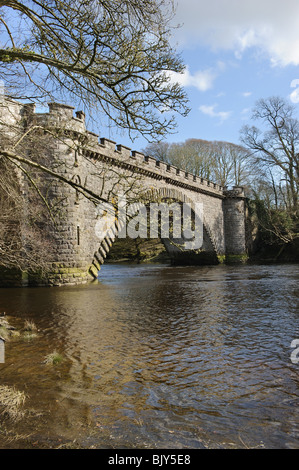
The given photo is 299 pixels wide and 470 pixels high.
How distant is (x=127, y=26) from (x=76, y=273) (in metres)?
9.52

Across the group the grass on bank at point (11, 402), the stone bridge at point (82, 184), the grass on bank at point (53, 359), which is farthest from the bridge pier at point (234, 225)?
the grass on bank at point (11, 402)

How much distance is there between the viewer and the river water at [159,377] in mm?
2705

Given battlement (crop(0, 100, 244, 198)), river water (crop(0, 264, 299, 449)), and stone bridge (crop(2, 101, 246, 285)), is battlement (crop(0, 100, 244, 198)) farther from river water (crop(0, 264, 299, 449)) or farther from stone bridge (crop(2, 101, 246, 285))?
river water (crop(0, 264, 299, 449))

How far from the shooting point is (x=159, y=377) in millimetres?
3873

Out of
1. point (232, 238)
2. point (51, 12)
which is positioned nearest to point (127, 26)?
point (51, 12)

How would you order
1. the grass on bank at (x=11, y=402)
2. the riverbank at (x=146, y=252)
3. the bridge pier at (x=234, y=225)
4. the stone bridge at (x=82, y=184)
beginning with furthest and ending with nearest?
1. the riverbank at (x=146, y=252)
2. the bridge pier at (x=234, y=225)
3. the stone bridge at (x=82, y=184)
4. the grass on bank at (x=11, y=402)

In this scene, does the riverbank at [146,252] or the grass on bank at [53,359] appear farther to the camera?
the riverbank at [146,252]

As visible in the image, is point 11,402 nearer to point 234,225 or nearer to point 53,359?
point 53,359

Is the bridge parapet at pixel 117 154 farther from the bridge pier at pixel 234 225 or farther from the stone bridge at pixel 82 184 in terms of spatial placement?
the bridge pier at pixel 234 225

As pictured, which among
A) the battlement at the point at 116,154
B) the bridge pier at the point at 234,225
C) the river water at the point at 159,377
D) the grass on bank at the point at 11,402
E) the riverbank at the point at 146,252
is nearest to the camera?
the river water at the point at 159,377

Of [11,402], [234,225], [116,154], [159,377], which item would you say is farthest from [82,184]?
[234,225]

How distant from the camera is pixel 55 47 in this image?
4484mm

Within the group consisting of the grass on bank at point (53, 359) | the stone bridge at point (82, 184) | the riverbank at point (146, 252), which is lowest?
the grass on bank at point (53, 359)

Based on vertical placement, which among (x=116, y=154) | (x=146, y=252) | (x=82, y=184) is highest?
(x=116, y=154)
